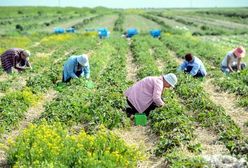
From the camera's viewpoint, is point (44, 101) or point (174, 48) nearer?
point (44, 101)

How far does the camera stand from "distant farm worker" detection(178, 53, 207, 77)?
13352 mm

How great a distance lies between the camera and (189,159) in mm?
6422

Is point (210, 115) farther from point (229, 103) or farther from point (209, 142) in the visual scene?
point (229, 103)

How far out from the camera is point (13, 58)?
14.4 metres

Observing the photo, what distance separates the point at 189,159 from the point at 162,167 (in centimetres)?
62

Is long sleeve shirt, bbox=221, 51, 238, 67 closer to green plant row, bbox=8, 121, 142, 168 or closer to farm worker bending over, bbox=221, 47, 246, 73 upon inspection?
farm worker bending over, bbox=221, 47, 246, 73

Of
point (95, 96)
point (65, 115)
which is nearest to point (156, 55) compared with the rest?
point (95, 96)

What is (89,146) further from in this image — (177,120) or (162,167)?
(177,120)

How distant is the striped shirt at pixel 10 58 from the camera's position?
14.4m

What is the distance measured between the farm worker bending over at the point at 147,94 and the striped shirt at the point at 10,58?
5840 mm

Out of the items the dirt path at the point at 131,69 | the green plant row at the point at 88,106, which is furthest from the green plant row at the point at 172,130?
the dirt path at the point at 131,69

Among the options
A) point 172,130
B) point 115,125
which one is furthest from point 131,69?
point 172,130

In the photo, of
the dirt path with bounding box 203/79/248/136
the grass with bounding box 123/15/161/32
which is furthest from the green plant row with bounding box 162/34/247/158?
the grass with bounding box 123/15/161/32

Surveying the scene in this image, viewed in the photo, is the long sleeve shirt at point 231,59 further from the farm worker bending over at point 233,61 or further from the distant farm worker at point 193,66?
the distant farm worker at point 193,66
